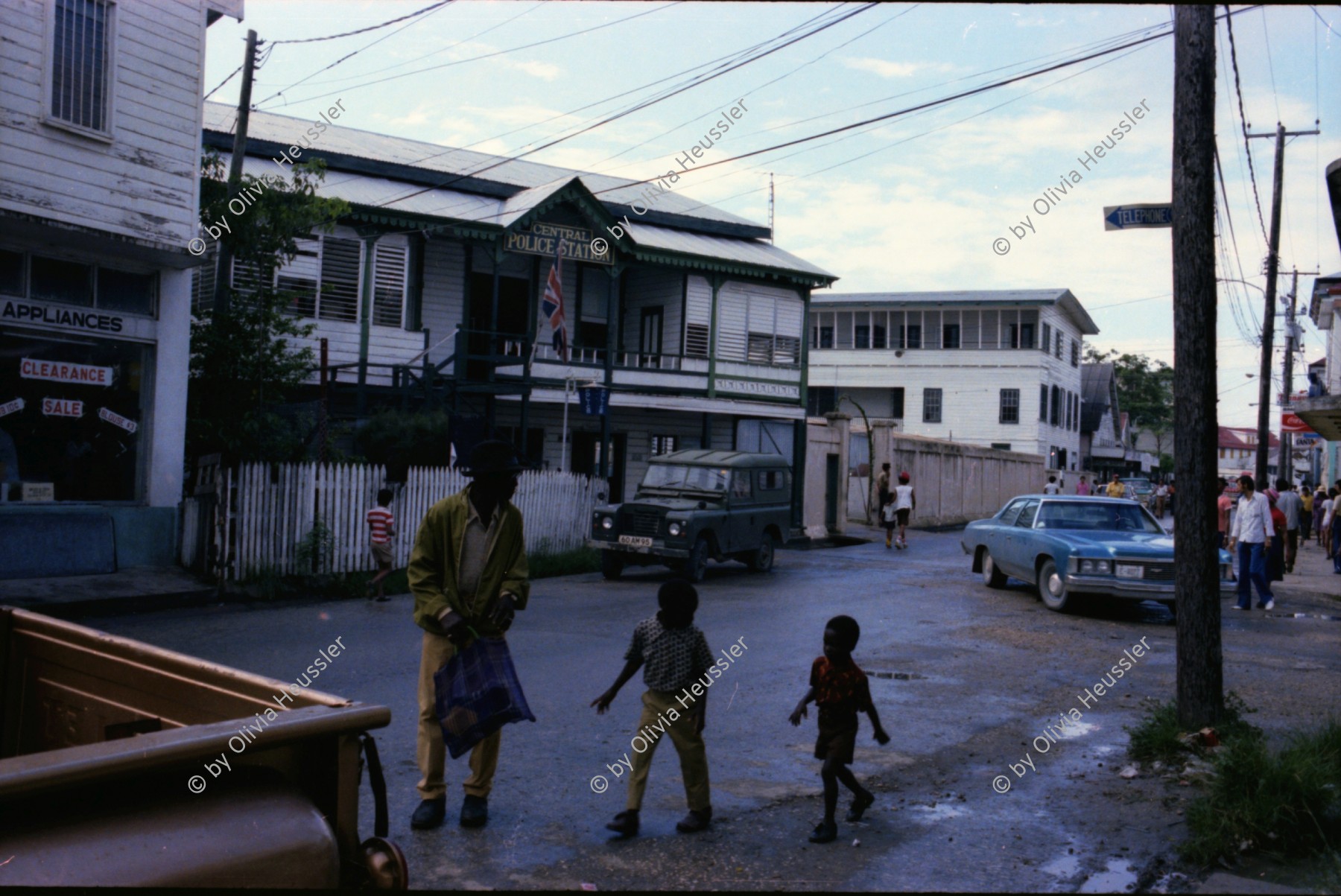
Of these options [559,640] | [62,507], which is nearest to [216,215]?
[62,507]

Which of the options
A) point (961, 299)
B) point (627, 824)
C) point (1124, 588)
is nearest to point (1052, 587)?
point (1124, 588)

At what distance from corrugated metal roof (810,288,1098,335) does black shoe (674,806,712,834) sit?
4204 centimetres

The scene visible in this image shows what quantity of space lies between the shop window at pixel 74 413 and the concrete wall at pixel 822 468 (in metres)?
16.0

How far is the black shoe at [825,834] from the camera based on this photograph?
5.42 meters

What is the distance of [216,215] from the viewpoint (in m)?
15.6

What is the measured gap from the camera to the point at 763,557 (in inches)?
738

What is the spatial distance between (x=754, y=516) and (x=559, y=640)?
25.1 ft

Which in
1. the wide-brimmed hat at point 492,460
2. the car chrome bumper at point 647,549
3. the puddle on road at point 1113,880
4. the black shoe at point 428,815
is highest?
the wide-brimmed hat at point 492,460

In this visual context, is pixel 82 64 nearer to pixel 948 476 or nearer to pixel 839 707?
pixel 839 707

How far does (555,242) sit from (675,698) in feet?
60.8

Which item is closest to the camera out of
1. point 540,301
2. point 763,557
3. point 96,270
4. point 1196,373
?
point 1196,373

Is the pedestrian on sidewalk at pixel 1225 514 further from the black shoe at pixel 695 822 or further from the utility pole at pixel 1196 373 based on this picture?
the black shoe at pixel 695 822

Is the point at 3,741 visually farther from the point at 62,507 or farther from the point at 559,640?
the point at 62,507

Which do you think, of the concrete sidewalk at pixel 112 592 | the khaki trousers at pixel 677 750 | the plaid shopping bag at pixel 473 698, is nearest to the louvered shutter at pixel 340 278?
the concrete sidewalk at pixel 112 592
